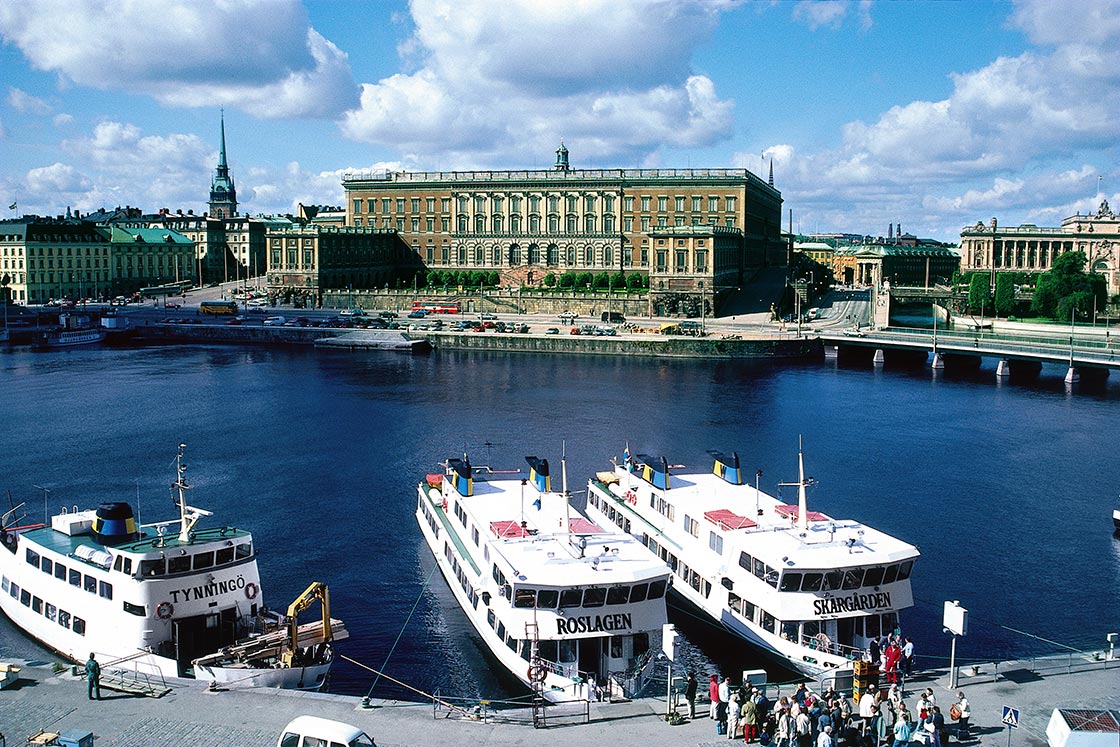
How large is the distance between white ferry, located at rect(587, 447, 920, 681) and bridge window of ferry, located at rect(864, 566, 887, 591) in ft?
0.10

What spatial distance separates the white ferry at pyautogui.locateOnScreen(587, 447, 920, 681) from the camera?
33250 mm

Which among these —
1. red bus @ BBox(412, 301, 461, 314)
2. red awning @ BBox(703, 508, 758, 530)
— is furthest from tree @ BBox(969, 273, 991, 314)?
red awning @ BBox(703, 508, 758, 530)

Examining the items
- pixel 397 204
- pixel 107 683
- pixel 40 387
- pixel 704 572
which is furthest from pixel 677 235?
pixel 107 683

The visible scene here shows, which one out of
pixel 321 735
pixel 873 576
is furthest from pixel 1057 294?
pixel 321 735

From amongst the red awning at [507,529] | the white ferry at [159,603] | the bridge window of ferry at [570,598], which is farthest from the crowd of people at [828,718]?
the white ferry at [159,603]

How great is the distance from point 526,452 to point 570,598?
36.2m

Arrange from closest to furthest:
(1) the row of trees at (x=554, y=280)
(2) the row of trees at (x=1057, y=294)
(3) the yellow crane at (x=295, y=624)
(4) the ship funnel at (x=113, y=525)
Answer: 1. (3) the yellow crane at (x=295, y=624)
2. (4) the ship funnel at (x=113, y=525)
3. (2) the row of trees at (x=1057, y=294)
4. (1) the row of trees at (x=554, y=280)

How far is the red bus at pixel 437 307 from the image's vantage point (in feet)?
518

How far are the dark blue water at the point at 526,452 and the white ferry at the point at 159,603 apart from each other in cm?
285

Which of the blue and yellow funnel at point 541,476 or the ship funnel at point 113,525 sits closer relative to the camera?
the ship funnel at point 113,525

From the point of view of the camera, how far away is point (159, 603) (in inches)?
1303

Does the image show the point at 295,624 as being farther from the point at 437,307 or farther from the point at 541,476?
the point at 437,307

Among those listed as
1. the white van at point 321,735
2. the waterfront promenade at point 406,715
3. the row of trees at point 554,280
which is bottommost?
the waterfront promenade at point 406,715

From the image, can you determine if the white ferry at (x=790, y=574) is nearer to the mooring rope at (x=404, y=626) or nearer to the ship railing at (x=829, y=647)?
the ship railing at (x=829, y=647)
